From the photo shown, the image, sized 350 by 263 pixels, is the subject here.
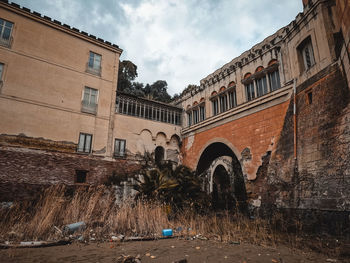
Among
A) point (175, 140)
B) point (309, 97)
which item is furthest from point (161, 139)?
point (309, 97)

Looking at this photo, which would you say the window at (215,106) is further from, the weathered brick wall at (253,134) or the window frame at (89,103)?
the window frame at (89,103)

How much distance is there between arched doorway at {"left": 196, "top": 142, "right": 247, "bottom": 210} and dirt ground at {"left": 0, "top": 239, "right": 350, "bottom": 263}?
8030 millimetres

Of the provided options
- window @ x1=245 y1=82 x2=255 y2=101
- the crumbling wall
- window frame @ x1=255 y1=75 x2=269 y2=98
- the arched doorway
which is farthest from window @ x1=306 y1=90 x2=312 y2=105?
the arched doorway

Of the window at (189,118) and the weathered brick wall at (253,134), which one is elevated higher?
the window at (189,118)

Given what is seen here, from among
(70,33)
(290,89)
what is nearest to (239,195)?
(290,89)

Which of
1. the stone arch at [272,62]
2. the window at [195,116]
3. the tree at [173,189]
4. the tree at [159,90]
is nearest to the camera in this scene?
the tree at [173,189]

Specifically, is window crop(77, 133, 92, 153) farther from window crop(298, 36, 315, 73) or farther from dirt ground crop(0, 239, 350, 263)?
window crop(298, 36, 315, 73)

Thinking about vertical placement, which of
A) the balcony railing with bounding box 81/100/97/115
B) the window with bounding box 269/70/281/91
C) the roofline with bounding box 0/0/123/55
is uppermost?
the roofline with bounding box 0/0/123/55

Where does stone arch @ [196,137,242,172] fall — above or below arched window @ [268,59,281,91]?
below

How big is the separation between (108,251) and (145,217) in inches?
94.3

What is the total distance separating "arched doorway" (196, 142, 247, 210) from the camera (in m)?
14.7

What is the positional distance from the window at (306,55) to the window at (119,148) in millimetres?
13236

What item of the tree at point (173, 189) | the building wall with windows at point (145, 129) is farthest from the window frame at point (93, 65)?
the tree at point (173, 189)

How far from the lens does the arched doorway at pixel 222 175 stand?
14.7 metres
